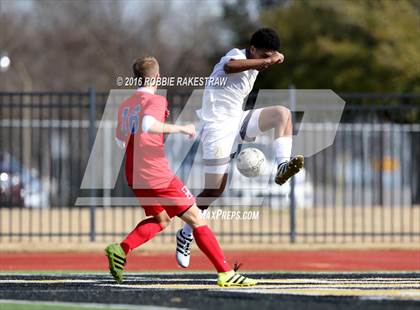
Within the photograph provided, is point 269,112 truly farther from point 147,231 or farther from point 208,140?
point 147,231

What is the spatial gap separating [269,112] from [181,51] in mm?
37771

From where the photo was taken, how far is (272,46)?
39.2 feet

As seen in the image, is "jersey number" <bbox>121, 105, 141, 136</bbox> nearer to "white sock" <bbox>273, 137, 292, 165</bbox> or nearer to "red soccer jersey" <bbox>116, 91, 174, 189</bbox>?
"red soccer jersey" <bbox>116, 91, 174, 189</bbox>

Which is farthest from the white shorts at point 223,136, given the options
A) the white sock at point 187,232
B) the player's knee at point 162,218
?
the player's knee at point 162,218

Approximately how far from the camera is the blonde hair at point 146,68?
421 inches

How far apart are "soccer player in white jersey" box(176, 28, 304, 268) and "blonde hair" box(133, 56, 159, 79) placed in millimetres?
1250

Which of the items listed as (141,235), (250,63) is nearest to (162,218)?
(141,235)

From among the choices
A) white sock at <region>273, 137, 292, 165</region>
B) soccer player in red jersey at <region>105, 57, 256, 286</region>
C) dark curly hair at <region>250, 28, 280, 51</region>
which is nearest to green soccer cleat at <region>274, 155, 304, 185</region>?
white sock at <region>273, 137, 292, 165</region>

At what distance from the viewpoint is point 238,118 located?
40.9 feet

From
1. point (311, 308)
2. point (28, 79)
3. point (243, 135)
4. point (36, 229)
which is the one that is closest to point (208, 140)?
point (243, 135)

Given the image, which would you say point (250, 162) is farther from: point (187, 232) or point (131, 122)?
point (131, 122)

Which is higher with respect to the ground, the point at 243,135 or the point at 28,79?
the point at 28,79

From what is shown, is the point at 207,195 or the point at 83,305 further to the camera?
the point at 207,195

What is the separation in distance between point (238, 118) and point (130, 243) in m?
2.19
